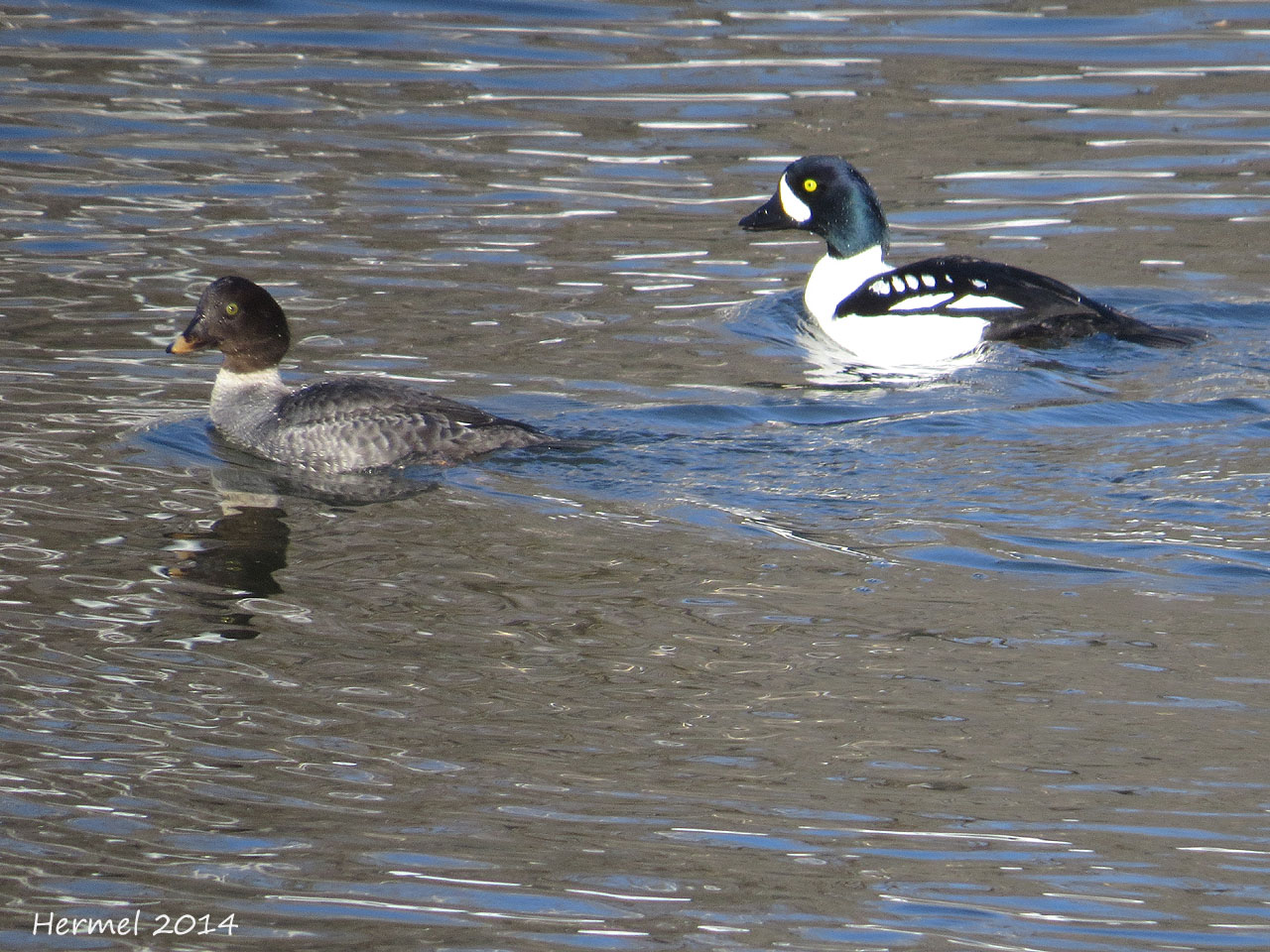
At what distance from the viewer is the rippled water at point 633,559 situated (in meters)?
4.31

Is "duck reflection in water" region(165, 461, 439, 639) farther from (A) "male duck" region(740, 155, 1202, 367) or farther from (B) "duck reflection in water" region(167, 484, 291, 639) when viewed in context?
(A) "male duck" region(740, 155, 1202, 367)

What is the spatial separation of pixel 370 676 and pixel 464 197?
23.2 feet

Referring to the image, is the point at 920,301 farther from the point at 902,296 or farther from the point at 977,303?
the point at 977,303

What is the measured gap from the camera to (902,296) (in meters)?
9.60

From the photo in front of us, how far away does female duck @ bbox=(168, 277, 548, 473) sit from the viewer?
7465 millimetres

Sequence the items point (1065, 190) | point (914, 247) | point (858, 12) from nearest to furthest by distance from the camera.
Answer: point (914, 247)
point (1065, 190)
point (858, 12)

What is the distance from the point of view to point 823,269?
10.2 metres

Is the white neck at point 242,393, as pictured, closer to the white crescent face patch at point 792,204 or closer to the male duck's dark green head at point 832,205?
the male duck's dark green head at point 832,205

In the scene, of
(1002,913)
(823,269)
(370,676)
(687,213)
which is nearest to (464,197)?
(687,213)

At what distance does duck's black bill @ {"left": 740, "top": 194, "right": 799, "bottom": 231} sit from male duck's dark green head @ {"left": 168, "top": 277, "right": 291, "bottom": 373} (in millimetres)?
3398

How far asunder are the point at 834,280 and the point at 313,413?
12.1 feet

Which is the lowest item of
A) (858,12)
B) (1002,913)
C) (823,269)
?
(1002,913)

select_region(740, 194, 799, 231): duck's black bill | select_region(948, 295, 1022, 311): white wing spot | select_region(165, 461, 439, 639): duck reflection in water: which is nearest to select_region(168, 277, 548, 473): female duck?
select_region(165, 461, 439, 639): duck reflection in water

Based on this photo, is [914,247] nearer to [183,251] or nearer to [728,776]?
[183,251]
